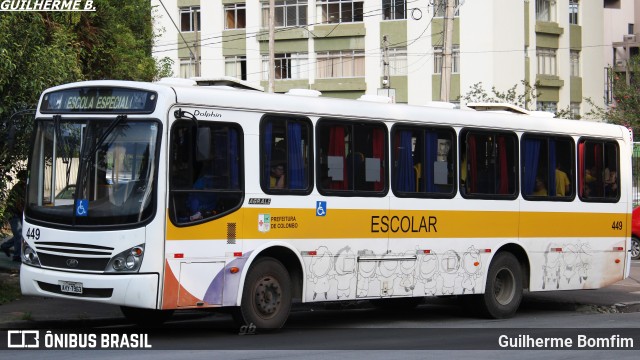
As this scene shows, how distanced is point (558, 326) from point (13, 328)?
24.9ft

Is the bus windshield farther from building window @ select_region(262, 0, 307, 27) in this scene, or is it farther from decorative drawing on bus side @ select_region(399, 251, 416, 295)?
building window @ select_region(262, 0, 307, 27)

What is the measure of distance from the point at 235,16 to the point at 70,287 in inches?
1959

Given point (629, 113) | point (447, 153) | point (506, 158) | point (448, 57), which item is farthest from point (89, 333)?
point (629, 113)

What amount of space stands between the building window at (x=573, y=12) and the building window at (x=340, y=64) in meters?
12.0

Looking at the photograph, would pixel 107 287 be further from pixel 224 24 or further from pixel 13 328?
pixel 224 24

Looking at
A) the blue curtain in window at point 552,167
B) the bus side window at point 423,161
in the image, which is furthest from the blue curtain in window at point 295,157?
the blue curtain in window at point 552,167

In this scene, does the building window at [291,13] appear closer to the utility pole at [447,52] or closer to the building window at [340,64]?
the building window at [340,64]

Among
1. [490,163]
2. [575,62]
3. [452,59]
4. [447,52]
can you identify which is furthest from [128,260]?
[575,62]

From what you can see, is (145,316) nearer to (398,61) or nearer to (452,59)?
(452,59)

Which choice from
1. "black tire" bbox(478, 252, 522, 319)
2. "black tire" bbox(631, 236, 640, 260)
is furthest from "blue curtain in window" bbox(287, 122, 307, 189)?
"black tire" bbox(631, 236, 640, 260)

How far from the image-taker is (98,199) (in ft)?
42.9

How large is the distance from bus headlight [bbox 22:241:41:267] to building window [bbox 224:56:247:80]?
157ft

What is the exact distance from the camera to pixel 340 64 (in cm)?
5922

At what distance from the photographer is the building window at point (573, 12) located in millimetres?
61281
